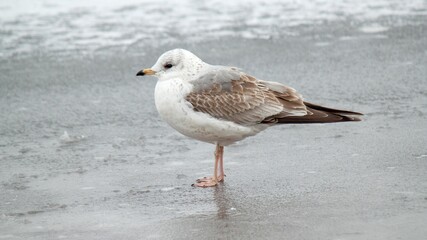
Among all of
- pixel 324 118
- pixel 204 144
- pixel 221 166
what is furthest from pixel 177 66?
pixel 324 118

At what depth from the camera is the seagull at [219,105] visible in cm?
564

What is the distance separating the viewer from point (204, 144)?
6.50 metres

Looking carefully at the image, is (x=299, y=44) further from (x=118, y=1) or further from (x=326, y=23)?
(x=118, y=1)

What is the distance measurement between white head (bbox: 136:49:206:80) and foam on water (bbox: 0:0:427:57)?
3.25 meters

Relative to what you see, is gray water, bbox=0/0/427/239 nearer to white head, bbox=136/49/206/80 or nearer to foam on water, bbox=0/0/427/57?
foam on water, bbox=0/0/427/57

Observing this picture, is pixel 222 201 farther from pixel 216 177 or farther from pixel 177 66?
pixel 177 66

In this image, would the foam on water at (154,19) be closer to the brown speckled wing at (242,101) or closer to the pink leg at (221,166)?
the brown speckled wing at (242,101)

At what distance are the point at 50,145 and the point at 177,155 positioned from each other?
1.01 m

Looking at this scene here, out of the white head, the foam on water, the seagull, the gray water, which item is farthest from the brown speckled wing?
the foam on water

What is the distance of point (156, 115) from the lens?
7.20 meters

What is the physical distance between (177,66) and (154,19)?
14.5ft

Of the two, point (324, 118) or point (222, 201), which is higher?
point (324, 118)

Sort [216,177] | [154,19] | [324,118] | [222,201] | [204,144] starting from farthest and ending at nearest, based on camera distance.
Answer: [154,19] < [204,144] < [324,118] < [216,177] < [222,201]

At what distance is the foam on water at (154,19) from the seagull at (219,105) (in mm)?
3337
